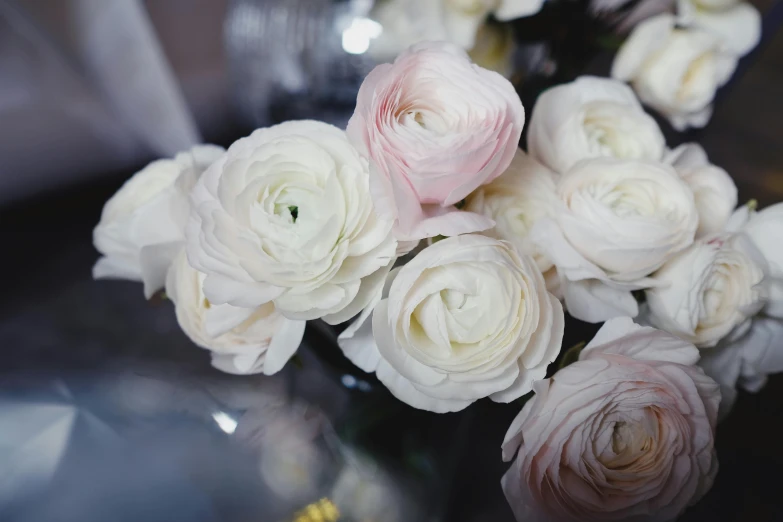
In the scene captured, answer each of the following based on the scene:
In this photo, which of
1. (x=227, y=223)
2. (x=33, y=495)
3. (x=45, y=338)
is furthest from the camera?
(x=45, y=338)

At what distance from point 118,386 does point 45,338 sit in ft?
0.56

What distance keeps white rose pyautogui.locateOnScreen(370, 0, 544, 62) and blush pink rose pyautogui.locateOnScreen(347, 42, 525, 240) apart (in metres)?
0.13

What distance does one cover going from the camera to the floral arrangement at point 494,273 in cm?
25

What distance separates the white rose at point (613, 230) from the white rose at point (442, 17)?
153 millimetres

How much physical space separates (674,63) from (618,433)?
272 mm

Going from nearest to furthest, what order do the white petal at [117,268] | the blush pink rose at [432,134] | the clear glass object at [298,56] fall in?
the blush pink rose at [432,134]
the white petal at [117,268]
the clear glass object at [298,56]

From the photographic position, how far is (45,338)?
0.55 meters

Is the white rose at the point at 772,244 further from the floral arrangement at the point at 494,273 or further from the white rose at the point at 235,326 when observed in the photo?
the white rose at the point at 235,326

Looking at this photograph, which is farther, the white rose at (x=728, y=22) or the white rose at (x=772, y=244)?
the white rose at (x=728, y=22)

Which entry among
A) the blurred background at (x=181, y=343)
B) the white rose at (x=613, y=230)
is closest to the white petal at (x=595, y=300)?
the white rose at (x=613, y=230)

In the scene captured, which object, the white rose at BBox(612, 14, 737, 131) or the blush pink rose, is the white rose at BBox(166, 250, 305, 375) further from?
the white rose at BBox(612, 14, 737, 131)

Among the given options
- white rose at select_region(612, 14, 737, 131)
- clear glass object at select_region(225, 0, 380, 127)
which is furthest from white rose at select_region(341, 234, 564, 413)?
clear glass object at select_region(225, 0, 380, 127)

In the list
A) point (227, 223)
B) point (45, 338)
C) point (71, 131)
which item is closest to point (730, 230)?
point (227, 223)

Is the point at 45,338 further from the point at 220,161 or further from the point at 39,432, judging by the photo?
the point at 220,161
